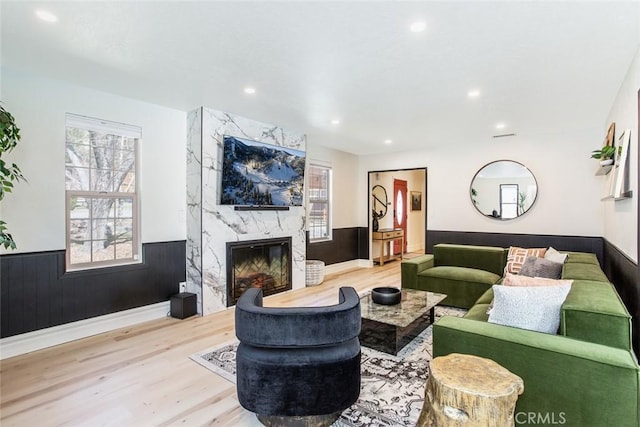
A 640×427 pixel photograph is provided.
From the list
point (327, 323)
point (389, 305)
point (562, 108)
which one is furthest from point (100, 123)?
point (562, 108)

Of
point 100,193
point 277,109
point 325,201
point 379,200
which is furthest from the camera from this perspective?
point 379,200

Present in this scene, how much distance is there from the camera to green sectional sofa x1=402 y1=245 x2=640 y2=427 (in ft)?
4.91

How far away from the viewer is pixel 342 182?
7.07 meters

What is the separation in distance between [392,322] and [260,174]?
9.27 ft

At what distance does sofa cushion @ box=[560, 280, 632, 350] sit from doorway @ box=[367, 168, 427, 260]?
17.3ft

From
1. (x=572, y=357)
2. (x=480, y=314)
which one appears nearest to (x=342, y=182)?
(x=480, y=314)

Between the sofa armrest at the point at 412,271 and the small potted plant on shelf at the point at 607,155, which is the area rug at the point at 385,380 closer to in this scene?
the sofa armrest at the point at 412,271

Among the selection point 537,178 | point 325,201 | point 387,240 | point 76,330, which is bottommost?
point 76,330

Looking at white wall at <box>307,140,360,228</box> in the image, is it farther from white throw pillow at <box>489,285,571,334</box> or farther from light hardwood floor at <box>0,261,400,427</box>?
white throw pillow at <box>489,285,571,334</box>

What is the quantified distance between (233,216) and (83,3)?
2831mm

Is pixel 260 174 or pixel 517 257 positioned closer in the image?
pixel 517 257

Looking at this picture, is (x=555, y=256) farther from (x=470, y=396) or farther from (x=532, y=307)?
(x=470, y=396)

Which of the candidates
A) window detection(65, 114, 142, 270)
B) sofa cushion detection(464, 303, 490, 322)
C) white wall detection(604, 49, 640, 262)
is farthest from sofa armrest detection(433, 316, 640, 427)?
window detection(65, 114, 142, 270)

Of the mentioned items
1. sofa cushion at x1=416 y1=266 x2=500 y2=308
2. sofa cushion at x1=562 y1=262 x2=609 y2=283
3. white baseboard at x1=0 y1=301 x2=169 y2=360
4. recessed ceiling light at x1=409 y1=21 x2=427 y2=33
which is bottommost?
white baseboard at x1=0 y1=301 x2=169 y2=360
